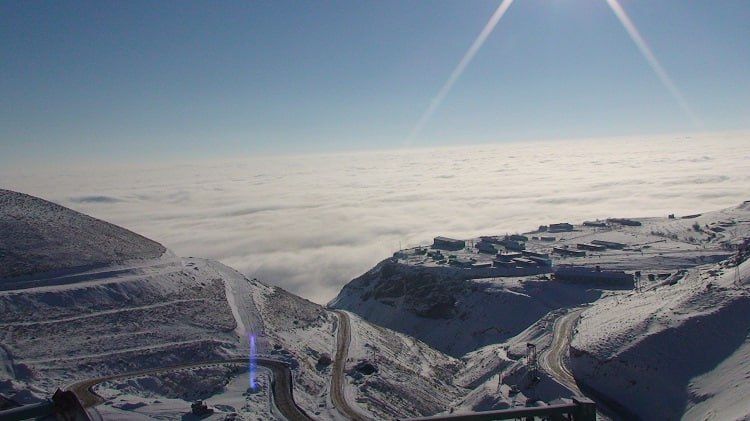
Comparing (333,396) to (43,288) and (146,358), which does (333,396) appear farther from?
(43,288)

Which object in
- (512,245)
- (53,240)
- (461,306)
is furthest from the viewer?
(512,245)

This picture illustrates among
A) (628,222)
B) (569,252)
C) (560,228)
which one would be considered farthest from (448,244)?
(628,222)

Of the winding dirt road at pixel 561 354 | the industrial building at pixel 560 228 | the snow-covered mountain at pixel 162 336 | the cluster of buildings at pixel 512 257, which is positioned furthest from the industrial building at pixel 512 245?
the snow-covered mountain at pixel 162 336

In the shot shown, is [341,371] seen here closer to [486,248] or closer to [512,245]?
[486,248]

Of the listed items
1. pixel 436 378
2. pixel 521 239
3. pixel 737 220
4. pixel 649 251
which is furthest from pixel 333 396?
pixel 737 220

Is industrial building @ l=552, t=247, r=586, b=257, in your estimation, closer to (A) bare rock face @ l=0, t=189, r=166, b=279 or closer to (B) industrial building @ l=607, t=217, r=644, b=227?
(B) industrial building @ l=607, t=217, r=644, b=227

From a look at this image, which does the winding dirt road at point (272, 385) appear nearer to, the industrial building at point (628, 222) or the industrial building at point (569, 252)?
the industrial building at point (569, 252)

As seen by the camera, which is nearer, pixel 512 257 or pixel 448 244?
pixel 512 257
